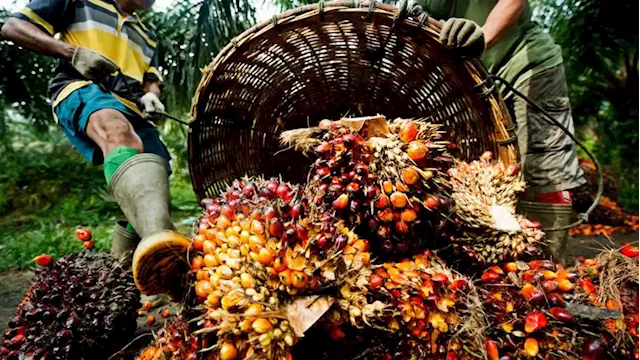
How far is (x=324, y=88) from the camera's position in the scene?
2082mm

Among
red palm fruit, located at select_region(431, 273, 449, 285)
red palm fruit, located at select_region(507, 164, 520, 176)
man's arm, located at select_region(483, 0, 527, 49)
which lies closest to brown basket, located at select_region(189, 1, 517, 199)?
red palm fruit, located at select_region(507, 164, 520, 176)

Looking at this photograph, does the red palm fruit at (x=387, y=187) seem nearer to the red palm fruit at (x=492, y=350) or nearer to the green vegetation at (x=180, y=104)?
the red palm fruit at (x=492, y=350)

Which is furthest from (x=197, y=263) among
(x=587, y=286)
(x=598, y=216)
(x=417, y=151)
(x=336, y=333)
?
(x=598, y=216)

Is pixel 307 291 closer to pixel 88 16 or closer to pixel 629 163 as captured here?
pixel 88 16

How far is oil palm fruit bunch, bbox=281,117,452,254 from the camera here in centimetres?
124

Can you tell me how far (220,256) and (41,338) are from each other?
2.79ft

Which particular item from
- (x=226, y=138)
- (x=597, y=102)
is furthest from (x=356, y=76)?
(x=597, y=102)

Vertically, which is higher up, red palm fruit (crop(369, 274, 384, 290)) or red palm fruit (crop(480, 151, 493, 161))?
red palm fruit (crop(480, 151, 493, 161))

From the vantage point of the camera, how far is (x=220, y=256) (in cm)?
103

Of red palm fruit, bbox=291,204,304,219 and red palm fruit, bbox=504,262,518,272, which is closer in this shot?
red palm fruit, bbox=291,204,304,219

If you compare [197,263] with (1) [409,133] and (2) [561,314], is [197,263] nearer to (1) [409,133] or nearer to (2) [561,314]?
(1) [409,133]

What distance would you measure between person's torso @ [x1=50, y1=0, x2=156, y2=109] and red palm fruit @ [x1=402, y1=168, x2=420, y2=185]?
1366 millimetres

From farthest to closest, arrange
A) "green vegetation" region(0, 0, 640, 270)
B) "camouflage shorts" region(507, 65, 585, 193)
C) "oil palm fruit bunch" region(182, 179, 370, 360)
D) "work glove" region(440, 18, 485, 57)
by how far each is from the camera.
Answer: "green vegetation" region(0, 0, 640, 270)
"camouflage shorts" region(507, 65, 585, 193)
"work glove" region(440, 18, 485, 57)
"oil palm fruit bunch" region(182, 179, 370, 360)

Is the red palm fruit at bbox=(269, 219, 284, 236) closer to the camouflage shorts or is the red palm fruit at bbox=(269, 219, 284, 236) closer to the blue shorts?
the blue shorts
